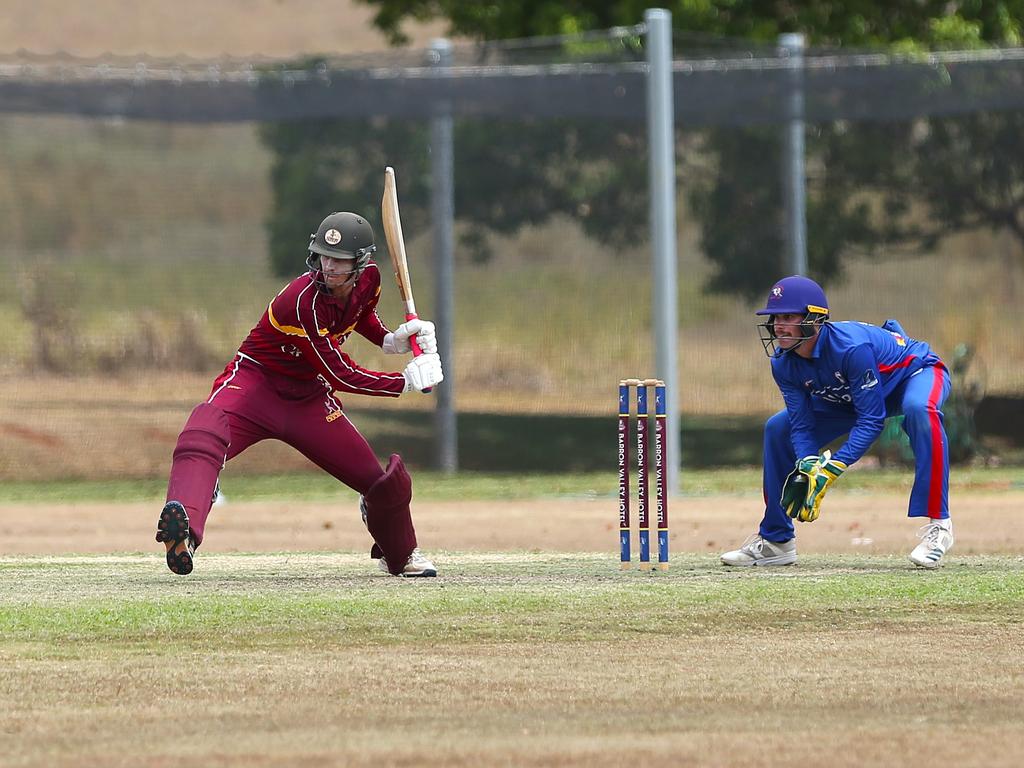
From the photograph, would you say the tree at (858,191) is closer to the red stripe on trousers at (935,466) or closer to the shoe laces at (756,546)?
the shoe laces at (756,546)

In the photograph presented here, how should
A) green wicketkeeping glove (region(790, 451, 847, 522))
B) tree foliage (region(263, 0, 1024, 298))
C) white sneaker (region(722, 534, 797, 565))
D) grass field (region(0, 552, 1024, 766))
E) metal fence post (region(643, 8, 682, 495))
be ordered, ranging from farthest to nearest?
tree foliage (region(263, 0, 1024, 298))
metal fence post (region(643, 8, 682, 495))
white sneaker (region(722, 534, 797, 565))
green wicketkeeping glove (region(790, 451, 847, 522))
grass field (region(0, 552, 1024, 766))

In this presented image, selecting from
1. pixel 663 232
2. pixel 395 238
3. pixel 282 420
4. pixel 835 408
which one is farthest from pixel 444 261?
pixel 282 420

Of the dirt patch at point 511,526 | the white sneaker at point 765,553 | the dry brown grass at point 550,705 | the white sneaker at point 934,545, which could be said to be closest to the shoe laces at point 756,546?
the white sneaker at point 765,553

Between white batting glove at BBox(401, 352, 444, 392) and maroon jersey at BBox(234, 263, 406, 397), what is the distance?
107mm

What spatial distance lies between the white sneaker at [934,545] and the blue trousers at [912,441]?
0.19ft

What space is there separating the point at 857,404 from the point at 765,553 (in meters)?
0.99

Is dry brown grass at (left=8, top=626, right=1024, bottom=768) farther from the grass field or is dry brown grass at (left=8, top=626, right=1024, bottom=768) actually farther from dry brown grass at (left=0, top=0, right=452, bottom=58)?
dry brown grass at (left=0, top=0, right=452, bottom=58)

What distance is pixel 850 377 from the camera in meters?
9.51

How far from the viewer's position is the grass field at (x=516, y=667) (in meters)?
5.71

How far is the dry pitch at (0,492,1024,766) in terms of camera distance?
5730 mm

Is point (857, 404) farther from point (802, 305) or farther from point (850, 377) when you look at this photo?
point (802, 305)

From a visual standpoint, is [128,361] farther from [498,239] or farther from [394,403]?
[498,239]

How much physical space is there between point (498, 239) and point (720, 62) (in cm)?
278

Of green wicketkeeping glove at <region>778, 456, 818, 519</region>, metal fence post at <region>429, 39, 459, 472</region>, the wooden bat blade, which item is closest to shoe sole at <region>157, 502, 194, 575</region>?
the wooden bat blade
